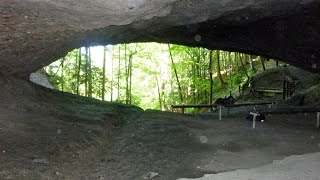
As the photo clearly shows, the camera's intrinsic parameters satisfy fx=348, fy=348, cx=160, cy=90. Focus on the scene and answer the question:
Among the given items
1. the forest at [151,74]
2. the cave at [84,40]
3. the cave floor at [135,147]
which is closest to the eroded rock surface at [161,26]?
the cave at [84,40]

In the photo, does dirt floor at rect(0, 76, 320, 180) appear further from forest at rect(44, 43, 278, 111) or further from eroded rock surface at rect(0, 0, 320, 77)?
forest at rect(44, 43, 278, 111)

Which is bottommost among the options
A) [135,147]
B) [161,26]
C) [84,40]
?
[135,147]

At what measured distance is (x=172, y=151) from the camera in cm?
880

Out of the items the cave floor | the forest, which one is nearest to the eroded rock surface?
the cave floor

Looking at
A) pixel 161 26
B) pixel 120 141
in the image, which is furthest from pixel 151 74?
pixel 120 141

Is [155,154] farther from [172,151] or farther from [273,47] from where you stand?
[273,47]

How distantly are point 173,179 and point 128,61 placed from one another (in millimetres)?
22813

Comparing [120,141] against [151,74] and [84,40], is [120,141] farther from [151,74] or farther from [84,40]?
[151,74]

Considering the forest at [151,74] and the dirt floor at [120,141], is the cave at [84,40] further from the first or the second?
the forest at [151,74]

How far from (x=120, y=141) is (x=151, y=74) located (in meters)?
21.5

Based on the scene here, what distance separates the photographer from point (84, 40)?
39.5 feet

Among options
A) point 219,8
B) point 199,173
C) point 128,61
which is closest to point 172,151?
point 199,173

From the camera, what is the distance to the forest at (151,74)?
24578 mm

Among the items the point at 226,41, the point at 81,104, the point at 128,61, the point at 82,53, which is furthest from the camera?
the point at 128,61
